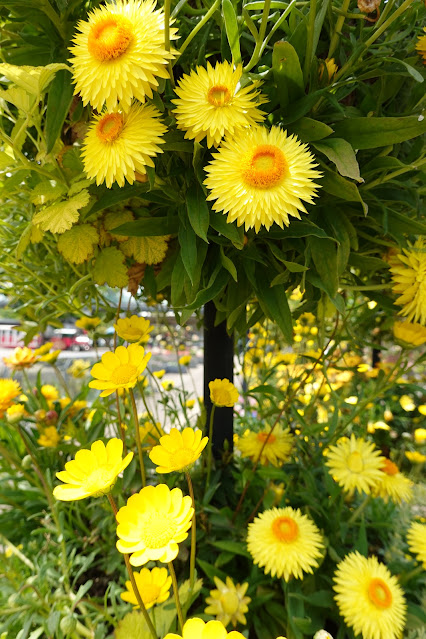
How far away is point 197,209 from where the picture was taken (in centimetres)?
34

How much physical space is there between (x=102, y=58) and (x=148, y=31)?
0.12 ft

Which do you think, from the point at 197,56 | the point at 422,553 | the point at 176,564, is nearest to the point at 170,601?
the point at 176,564

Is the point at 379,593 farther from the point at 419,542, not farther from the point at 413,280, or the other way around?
the point at 413,280

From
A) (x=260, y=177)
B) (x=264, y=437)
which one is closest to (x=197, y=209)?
(x=260, y=177)

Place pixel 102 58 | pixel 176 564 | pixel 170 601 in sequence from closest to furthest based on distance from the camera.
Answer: pixel 102 58
pixel 170 601
pixel 176 564

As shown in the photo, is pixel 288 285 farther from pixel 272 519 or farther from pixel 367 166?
pixel 272 519

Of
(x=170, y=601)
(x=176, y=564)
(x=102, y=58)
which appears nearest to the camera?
(x=102, y=58)

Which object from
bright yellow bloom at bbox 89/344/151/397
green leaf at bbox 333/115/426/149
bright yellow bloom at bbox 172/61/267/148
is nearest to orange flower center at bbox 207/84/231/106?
bright yellow bloom at bbox 172/61/267/148

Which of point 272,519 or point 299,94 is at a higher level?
point 299,94

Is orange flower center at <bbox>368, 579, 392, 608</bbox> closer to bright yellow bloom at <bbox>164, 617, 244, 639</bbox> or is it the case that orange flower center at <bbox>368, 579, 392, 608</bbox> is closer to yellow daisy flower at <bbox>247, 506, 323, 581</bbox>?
yellow daisy flower at <bbox>247, 506, 323, 581</bbox>

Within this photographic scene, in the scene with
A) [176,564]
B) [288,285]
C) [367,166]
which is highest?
[367,166]

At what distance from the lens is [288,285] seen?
462 mm

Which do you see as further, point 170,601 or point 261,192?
point 170,601

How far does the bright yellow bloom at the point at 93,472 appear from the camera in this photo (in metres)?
0.27
